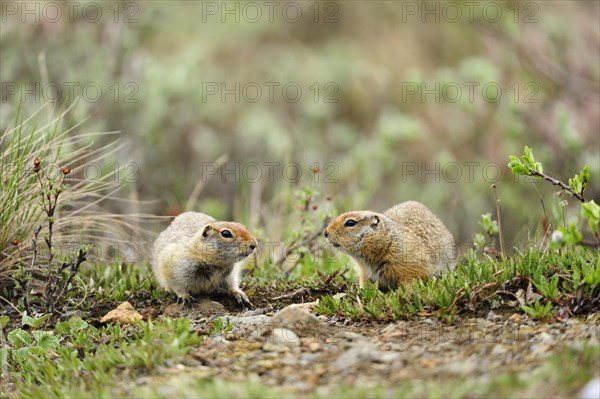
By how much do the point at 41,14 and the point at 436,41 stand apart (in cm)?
790

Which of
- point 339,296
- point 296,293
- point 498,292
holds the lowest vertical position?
point 296,293

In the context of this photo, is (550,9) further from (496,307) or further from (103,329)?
(103,329)

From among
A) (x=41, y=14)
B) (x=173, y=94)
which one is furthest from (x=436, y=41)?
(x=41, y=14)

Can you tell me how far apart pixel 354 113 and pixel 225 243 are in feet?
32.6

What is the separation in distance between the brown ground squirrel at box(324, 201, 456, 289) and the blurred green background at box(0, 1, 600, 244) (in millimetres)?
1744

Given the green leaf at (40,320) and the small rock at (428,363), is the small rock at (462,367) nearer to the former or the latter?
the small rock at (428,363)

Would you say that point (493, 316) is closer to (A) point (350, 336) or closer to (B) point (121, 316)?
(A) point (350, 336)

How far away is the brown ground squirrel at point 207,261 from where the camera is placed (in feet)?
21.9

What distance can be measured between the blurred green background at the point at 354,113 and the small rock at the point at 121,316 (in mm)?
2473

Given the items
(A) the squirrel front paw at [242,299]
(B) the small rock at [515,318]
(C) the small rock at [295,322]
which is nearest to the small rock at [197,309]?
(A) the squirrel front paw at [242,299]

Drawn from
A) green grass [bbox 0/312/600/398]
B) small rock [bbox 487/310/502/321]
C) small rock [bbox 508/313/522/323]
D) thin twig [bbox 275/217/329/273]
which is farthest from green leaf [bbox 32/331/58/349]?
small rock [bbox 508/313/522/323]

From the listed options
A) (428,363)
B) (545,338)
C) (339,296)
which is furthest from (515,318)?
(339,296)

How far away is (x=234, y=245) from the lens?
6727mm

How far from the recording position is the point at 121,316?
20.1 ft
